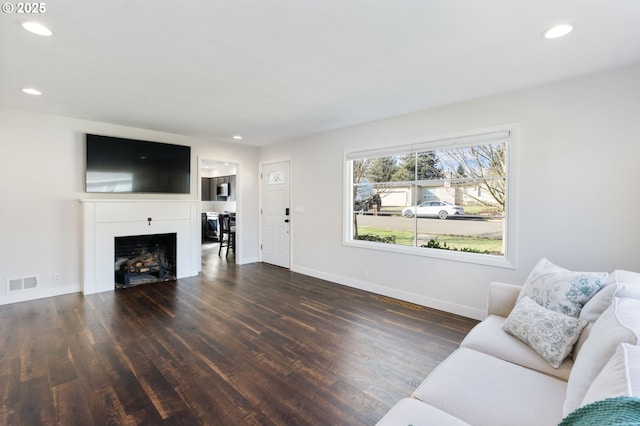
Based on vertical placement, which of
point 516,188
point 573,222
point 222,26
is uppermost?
point 222,26

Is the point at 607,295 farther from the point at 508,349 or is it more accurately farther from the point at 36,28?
the point at 36,28

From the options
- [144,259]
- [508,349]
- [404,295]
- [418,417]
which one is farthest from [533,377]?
[144,259]

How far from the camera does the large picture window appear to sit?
3.38m

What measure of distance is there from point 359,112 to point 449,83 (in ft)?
4.10

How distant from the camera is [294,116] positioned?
4133 mm

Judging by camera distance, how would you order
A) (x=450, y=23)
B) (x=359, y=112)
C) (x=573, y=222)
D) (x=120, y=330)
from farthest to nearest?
1. (x=359, y=112)
2. (x=120, y=330)
3. (x=573, y=222)
4. (x=450, y=23)

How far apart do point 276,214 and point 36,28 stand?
436cm

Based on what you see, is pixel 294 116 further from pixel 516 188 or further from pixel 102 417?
pixel 102 417

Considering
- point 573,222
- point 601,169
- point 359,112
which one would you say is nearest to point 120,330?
point 359,112

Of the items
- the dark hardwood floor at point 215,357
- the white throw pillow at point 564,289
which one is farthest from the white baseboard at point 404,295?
the white throw pillow at point 564,289

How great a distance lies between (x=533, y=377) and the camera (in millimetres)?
1524

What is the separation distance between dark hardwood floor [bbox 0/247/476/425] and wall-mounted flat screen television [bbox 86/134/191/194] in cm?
170

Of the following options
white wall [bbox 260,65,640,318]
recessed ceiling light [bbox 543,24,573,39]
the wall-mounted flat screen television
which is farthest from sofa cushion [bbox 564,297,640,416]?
the wall-mounted flat screen television

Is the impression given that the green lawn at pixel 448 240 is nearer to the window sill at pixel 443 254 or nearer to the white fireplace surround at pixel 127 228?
the window sill at pixel 443 254
